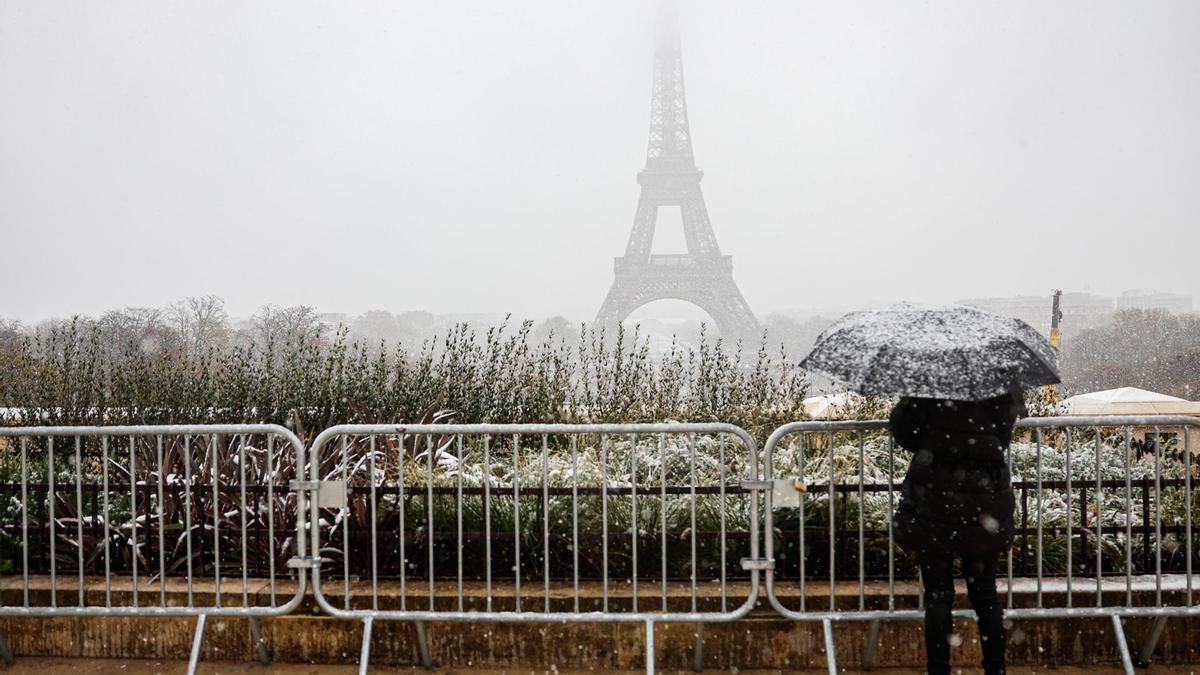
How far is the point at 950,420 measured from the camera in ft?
10.9

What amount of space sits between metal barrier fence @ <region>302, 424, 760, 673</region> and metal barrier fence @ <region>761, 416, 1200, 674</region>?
22 centimetres

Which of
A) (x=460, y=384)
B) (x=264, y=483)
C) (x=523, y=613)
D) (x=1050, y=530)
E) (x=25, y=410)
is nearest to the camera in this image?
(x=523, y=613)

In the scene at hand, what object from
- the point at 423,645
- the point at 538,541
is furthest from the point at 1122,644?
the point at 423,645

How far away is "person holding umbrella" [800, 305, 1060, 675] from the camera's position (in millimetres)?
3211

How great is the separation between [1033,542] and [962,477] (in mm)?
1592

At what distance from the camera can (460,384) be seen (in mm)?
8102

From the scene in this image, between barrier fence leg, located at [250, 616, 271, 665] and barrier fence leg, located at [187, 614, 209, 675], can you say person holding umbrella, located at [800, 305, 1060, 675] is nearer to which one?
barrier fence leg, located at [250, 616, 271, 665]

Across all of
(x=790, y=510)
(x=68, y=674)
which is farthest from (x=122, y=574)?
(x=790, y=510)

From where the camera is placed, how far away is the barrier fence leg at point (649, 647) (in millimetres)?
3844

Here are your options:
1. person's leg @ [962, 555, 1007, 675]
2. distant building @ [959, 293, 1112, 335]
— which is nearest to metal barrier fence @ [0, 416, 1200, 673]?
person's leg @ [962, 555, 1007, 675]

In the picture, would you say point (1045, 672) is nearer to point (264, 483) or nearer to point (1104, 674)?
point (1104, 674)

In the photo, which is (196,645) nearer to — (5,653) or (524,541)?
(5,653)

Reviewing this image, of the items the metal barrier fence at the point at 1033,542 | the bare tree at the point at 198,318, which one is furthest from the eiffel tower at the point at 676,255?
the metal barrier fence at the point at 1033,542

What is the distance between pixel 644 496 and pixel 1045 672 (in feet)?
6.39
